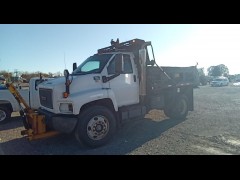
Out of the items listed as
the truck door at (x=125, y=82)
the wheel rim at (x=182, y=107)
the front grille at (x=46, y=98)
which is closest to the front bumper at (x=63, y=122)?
the front grille at (x=46, y=98)

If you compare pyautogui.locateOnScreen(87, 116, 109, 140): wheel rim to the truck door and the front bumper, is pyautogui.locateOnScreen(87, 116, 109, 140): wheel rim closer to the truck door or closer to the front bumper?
the front bumper

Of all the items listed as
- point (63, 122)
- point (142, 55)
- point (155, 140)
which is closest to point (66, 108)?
point (63, 122)

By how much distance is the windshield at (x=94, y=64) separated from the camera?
6.34 meters

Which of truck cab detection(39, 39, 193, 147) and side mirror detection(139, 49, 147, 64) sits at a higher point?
side mirror detection(139, 49, 147, 64)

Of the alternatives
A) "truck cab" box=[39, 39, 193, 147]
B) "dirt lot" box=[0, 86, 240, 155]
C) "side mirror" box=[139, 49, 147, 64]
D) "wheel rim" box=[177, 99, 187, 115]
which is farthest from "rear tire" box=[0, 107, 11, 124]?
"wheel rim" box=[177, 99, 187, 115]

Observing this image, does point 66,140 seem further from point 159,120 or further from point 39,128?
point 159,120

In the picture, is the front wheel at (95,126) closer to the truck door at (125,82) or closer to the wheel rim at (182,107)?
the truck door at (125,82)

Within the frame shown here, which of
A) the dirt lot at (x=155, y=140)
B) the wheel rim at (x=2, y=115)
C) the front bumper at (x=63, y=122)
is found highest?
the front bumper at (x=63, y=122)

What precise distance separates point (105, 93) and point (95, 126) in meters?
0.93

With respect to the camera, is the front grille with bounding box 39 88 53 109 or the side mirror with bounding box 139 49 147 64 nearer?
the front grille with bounding box 39 88 53 109

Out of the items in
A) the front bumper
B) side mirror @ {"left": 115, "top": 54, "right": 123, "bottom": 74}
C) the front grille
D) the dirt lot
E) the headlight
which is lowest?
the dirt lot

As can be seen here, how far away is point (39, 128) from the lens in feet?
18.4

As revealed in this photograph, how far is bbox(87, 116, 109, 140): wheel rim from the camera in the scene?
18.4 feet
